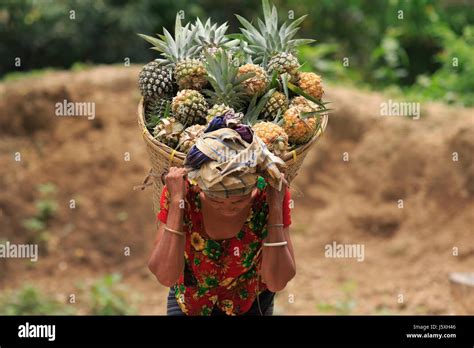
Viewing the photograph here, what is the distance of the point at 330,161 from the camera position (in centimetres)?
839

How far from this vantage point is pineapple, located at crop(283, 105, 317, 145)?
3650 mm

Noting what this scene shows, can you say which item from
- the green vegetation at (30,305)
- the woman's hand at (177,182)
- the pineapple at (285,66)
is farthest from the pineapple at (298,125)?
the green vegetation at (30,305)

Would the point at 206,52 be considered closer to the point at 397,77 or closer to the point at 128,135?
the point at 128,135

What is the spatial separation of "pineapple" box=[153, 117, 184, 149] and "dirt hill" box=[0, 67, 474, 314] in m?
3.57

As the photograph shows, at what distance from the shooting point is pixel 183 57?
3.96 m

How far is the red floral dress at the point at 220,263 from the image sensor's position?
12.0 feet

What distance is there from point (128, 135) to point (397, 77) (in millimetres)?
3288
